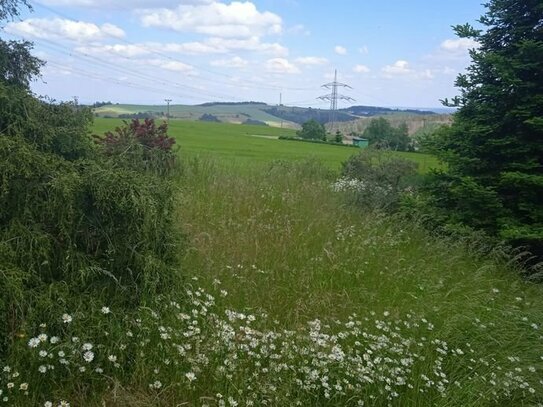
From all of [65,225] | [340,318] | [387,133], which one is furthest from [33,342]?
[387,133]

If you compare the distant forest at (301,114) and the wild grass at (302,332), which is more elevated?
the distant forest at (301,114)

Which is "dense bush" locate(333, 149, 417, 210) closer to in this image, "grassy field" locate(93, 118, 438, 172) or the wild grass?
"grassy field" locate(93, 118, 438, 172)

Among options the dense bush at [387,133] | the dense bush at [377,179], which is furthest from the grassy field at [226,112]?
the dense bush at [377,179]

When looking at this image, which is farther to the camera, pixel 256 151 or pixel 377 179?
pixel 256 151

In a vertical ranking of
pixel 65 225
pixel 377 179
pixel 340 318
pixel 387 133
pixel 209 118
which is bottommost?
pixel 340 318

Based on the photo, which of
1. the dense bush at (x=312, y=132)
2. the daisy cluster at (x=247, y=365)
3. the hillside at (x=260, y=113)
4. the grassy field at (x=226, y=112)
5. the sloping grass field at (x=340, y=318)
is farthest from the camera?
the grassy field at (x=226, y=112)

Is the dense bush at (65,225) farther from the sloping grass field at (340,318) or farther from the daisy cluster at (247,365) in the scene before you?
the sloping grass field at (340,318)

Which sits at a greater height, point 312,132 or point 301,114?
point 301,114

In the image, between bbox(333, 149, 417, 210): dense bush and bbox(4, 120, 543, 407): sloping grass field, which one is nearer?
bbox(4, 120, 543, 407): sloping grass field

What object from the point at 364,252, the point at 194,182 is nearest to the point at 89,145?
the point at 364,252

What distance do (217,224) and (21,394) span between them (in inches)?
134

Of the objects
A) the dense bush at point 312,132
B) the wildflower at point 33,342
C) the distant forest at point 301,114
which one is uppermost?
the distant forest at point 301,114

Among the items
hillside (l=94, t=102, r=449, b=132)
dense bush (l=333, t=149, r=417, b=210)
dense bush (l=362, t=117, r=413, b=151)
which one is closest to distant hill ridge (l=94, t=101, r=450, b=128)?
hillside (l=94, t=102, r=449, b=132)

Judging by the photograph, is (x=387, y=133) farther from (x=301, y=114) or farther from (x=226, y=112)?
(x=226, y=112)
